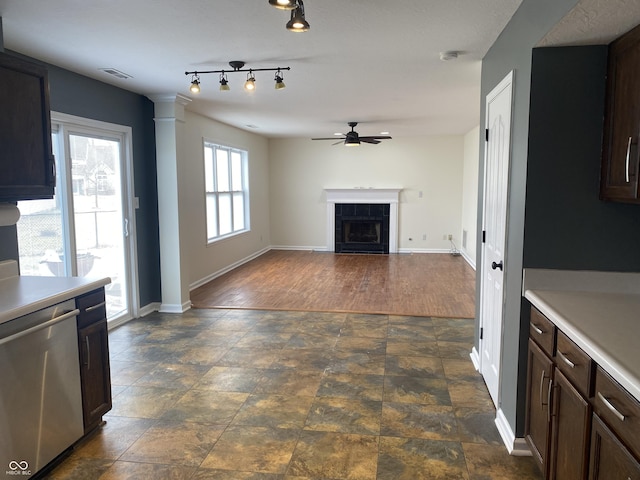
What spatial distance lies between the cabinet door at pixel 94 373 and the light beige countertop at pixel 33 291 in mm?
237

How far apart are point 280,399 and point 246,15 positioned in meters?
2.41

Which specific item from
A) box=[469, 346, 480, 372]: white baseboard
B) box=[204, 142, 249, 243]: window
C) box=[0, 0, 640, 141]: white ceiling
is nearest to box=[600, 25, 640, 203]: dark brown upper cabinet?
box=[0, 0, 640, 141]: white ceiling

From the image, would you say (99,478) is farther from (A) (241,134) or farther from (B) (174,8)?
(A) (241,134)

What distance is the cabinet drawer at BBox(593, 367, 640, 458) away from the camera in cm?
128

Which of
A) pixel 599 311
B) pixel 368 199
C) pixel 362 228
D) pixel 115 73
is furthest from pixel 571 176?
pixel 362 228

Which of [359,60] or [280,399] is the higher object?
[359,60]

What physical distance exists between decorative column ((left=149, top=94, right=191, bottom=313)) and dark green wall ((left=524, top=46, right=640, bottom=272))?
3.80m

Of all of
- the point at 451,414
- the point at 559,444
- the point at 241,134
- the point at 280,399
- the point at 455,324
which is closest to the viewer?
the point at 559,444

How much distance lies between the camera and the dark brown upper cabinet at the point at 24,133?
240 centimetres

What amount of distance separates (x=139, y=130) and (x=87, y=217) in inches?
46.4

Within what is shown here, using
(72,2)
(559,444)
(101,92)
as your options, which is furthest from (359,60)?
(559,444)

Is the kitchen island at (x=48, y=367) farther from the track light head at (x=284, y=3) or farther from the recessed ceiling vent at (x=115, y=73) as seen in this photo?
the recessed ceiling vent at (x=115, y=73)

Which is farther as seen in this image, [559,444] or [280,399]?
[280,399]

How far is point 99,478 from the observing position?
7.25 ft
